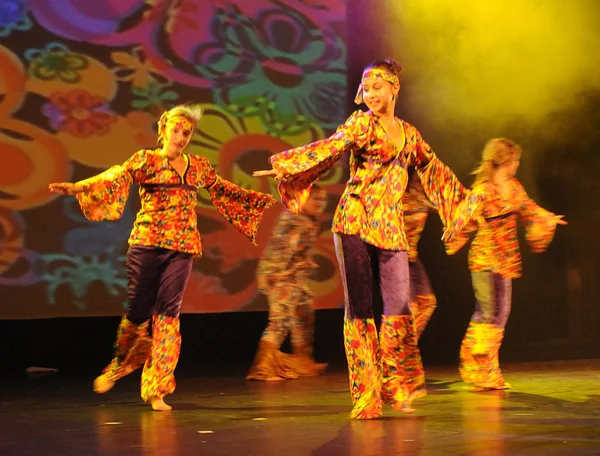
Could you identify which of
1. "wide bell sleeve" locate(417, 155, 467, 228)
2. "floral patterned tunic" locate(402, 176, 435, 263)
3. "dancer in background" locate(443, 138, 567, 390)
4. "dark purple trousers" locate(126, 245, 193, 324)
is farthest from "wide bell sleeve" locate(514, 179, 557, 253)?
"dark purple trousers" locate(126, 245, 193, 324)

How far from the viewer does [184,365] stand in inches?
269

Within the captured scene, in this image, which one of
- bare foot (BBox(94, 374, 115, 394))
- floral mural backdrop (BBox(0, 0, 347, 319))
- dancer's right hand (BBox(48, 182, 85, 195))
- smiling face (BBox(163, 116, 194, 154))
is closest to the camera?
dancer's right hand (BBox(48, 182, 85, 195))

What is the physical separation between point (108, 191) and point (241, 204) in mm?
735

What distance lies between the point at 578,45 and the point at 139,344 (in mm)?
5004

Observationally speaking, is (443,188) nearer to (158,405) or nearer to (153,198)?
(153,198)

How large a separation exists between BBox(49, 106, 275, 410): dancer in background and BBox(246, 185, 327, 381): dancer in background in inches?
59.1

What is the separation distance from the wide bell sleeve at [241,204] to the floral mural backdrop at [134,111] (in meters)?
1.48

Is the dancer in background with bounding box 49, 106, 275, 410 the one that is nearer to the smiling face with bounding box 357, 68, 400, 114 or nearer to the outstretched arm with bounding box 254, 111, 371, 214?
the outstretched arm with bounding box 254, 111, 371, 214

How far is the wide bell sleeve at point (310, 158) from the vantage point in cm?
397

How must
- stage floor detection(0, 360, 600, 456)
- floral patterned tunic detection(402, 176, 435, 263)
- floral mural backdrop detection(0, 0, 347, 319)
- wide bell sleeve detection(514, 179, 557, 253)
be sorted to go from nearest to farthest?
stage floor detection(0, 360, 600, 456) < wide bell sleeve detection(514, 179, 557, 253) < floral patterned tunic detection(402, 176, 435, 263) < floral mural backdrop detection(0, 0, 347, 319)

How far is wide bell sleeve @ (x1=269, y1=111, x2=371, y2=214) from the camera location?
156 inches

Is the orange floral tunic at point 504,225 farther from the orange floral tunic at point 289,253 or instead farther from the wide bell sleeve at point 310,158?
the wide bell sleeve at point 310,158

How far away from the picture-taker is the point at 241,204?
4977 millimetres

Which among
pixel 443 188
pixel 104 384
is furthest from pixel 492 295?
pixel 104 384
